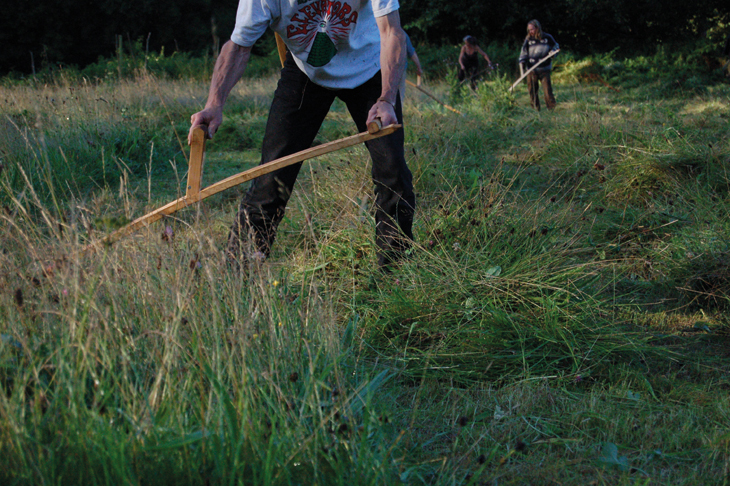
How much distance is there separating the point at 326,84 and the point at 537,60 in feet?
28.7

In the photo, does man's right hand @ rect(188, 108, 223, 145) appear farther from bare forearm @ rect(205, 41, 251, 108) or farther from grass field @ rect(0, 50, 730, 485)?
grass field @ rect(0, 50, 730, 485)

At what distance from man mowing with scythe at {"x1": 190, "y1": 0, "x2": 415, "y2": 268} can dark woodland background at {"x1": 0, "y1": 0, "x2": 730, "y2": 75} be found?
17.2 m

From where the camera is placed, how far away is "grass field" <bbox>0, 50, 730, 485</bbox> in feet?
4.97

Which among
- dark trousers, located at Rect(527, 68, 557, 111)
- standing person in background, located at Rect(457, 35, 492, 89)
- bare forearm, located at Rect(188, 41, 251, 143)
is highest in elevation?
bare forearm, located at Rect(188, 41, 251, 143)

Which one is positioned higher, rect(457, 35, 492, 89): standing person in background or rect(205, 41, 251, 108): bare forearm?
rect(205, 41, 251, 108): bare forearm

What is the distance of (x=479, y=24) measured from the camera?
2181 cm

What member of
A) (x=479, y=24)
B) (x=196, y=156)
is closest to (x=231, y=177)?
(x=196, y=156)

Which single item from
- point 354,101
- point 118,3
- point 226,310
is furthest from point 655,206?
point 118,3

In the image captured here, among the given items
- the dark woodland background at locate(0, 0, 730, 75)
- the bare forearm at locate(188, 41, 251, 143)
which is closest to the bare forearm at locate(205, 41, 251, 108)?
the bare forearm at locate(188, 41, 251, 143)

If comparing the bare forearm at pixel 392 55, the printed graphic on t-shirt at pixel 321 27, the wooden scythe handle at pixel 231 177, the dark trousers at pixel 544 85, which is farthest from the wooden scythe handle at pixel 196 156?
the dark trousers at pixel 544 85

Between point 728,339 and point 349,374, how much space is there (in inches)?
72.9

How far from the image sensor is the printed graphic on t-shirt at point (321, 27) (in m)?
2.88

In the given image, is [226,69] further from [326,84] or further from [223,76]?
[326,84]

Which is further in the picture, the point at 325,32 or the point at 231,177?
the point at 325,32
